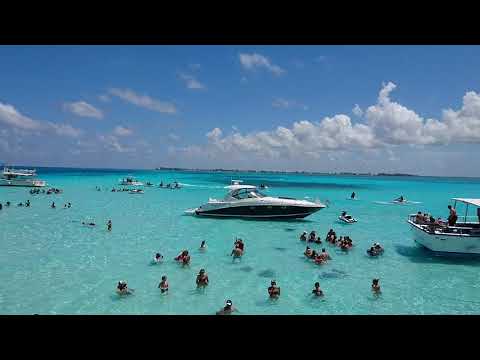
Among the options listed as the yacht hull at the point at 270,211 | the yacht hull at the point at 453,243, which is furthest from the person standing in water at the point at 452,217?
the yacht hull at the point at 270,211

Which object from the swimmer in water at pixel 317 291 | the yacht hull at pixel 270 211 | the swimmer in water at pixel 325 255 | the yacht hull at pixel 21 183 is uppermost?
the yacht hull at pixel 270 211

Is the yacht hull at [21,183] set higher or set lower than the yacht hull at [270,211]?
lower

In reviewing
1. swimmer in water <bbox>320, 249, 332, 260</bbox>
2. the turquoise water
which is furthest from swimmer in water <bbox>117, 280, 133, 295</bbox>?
swimmer in water <bbox>320, 249, 332, 260</bbox>

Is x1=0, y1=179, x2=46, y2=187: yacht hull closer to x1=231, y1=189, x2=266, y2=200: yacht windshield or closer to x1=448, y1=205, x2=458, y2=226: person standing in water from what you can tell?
x1=231, y1=189, x2=266, y2=200: yacht windshield

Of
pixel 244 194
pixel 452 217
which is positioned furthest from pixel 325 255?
pixel 244 194

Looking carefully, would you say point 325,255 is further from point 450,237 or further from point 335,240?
point 450,237

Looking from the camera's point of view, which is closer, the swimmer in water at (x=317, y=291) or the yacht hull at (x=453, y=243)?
the swimmer in water at (x=317, y=291)

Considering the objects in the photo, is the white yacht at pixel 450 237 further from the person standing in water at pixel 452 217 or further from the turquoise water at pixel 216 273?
the turquoise water at pixel 216 273

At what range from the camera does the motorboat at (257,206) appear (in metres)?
28.3
